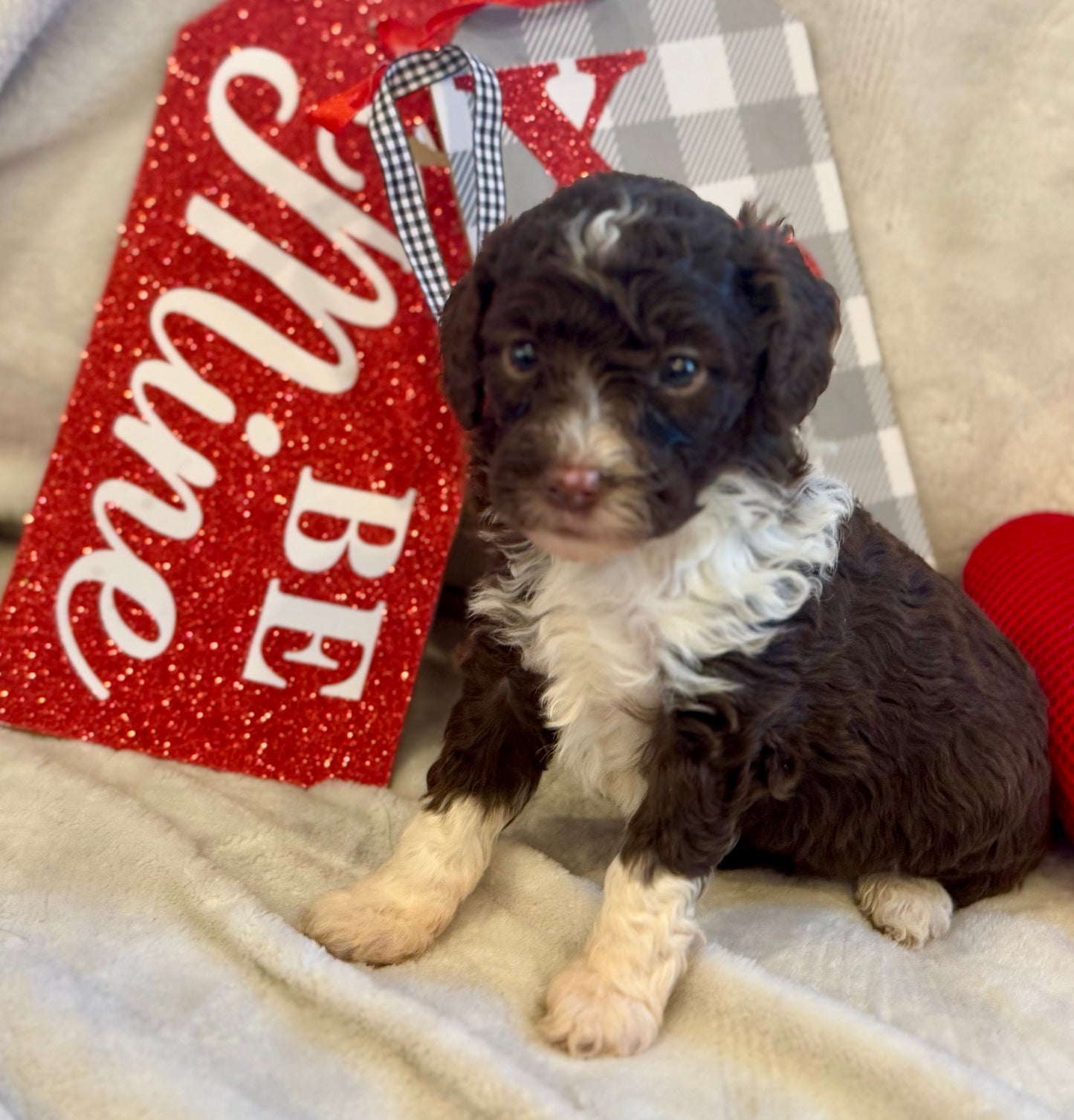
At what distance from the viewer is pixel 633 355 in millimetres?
1598

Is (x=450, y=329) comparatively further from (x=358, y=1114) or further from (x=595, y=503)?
(x=358, y=1114)

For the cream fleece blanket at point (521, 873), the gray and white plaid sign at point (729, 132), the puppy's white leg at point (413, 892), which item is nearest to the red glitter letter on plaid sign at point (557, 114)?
the gray and white plaid sign at point (729, 132)

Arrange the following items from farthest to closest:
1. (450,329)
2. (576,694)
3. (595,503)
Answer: (576,694) < (450,329) < (595,503)

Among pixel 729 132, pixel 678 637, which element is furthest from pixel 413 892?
pixel 729 132

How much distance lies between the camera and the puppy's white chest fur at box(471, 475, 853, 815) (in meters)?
1.80

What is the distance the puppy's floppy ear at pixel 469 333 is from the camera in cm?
176

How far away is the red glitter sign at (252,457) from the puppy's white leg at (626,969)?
34.2 inches

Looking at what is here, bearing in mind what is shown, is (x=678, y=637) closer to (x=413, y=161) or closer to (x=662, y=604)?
(x=662, y=604)

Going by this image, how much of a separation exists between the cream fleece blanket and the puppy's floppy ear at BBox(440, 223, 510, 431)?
929mm

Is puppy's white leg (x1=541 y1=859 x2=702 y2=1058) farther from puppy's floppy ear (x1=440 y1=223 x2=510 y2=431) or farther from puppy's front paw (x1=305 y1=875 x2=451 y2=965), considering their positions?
puppy's floppy ear (x1=440 y1=223 x2=510 y2=431)

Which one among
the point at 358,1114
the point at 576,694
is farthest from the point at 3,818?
the point at 576,694

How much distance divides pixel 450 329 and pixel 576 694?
66cm

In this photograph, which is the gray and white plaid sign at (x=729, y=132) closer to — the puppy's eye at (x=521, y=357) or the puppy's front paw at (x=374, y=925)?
the puppy's eye at (x=521, y=357)

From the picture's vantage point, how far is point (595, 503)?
155cm
